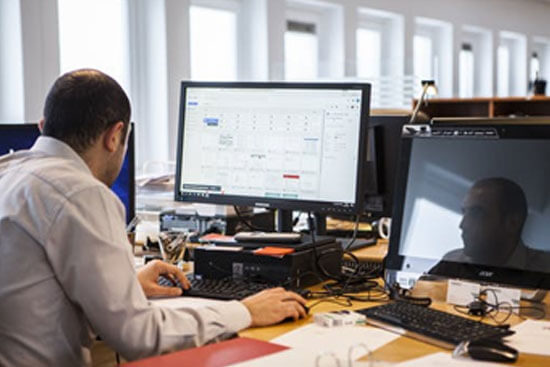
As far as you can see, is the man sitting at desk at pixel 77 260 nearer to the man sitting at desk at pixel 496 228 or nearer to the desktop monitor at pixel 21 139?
the man sitting at desk at pixel 496 228

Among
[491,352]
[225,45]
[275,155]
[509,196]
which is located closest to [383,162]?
[275,155]

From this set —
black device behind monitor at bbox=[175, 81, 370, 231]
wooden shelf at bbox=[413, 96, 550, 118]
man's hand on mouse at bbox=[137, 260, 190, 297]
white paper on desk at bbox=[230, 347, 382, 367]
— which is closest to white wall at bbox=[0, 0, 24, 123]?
black device behind monitor at bbox=[175, 81, 370, 231]

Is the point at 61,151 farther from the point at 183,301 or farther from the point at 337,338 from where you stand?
the point at 337,338

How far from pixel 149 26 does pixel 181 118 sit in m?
3.37

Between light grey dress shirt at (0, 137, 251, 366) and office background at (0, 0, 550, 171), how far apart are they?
2.98 meters

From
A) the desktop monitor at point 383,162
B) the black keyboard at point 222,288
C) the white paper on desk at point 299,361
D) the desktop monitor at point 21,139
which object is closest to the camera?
the white paper on desk at point 299,361

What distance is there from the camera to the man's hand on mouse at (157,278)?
1792mm

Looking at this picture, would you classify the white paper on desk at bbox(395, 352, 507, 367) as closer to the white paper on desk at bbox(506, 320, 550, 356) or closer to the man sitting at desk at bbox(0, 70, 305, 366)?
the white paper on desk at bbox(506, 320, 550, 356)

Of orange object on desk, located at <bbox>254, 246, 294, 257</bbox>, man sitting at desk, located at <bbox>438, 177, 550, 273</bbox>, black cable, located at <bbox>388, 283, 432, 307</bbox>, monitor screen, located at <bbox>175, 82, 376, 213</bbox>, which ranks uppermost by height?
monitor screen, located at <bbox>175, 82, 376, 213</bbox>

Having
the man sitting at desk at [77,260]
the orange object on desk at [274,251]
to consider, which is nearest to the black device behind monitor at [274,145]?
the orange object on desk at [274,251]

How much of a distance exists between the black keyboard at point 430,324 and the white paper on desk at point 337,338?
3 centimetres

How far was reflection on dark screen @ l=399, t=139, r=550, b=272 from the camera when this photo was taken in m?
1.61

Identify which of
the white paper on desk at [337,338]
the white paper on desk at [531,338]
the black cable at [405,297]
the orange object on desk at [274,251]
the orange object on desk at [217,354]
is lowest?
the white paper on desk at [531,338]

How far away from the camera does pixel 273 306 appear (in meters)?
1.56
